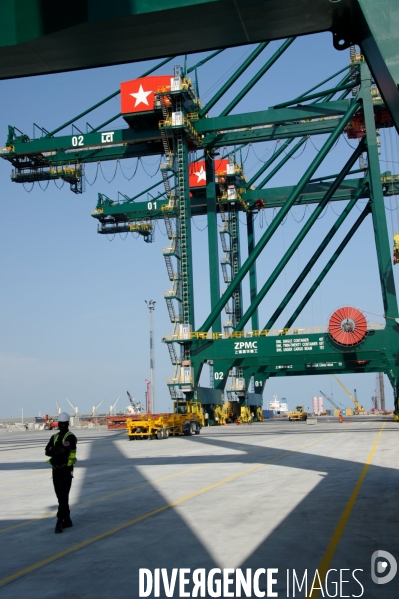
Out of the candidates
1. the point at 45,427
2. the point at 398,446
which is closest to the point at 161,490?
the point at 398,446

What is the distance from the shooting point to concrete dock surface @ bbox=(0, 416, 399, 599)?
6.96 m

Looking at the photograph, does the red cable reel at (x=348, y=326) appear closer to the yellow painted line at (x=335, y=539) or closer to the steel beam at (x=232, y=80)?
the steel beam at (x=232, y=80)

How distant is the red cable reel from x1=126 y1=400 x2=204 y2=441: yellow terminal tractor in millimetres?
10878

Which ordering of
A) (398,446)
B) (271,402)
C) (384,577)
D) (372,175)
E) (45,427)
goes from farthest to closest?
(271,402) → (45,427) → (372,175) → (398,446) → (384,577)

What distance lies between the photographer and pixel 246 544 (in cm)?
829

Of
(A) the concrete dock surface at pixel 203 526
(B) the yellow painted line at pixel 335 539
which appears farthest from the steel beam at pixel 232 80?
(B) the yellow painted line at pixel 335 539

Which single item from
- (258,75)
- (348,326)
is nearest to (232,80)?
(258,75)

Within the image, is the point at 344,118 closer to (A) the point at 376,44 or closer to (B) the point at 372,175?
(B) the point at 372,175

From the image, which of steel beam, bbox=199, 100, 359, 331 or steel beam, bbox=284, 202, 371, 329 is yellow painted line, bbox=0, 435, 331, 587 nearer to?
steel beam, bbox=199, 100, 359, 331

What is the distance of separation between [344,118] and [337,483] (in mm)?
35685

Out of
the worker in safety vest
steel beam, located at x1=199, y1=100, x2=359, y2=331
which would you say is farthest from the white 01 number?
the worker in safety vest

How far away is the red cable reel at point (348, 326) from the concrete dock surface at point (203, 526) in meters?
26.2

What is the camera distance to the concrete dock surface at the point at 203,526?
22.8 ft

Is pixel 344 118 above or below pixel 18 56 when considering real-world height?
above
